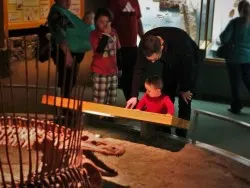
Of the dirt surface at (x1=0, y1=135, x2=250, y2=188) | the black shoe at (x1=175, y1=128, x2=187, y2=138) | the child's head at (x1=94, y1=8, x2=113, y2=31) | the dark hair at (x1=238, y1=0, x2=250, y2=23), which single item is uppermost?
the dark hair at (x1=238, y1=0, x2=250, y2=23)

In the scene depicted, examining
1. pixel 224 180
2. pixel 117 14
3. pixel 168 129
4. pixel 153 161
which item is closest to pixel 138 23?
pixel 117 14

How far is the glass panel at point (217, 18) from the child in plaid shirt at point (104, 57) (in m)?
2.17

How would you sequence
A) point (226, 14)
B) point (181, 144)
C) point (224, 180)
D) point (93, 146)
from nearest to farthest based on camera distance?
point (93, 146) → point (224, 180) → point (181, 144) → point (226, 14)

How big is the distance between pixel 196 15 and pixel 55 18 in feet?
8.33

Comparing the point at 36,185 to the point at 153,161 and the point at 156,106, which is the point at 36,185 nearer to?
the point at 153,161

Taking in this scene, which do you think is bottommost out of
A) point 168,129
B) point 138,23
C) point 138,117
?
point 168,129

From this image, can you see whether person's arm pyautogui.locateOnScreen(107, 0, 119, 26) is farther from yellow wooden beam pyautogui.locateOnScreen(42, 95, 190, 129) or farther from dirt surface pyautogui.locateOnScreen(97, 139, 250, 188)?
dirt surface pyautogui.locateOnScreen(97, 139, 250, 188)

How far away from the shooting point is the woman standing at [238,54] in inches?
242

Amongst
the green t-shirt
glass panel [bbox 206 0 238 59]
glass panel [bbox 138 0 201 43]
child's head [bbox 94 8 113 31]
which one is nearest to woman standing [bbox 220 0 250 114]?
glass panel [bbox 206 0 238 59]

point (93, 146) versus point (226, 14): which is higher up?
point (226, 14)

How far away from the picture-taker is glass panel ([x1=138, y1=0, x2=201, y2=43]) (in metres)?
6.65

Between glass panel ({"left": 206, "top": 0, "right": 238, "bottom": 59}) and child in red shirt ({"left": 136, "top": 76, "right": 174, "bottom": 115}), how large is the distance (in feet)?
8.84

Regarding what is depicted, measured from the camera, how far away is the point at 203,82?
6.88 metres

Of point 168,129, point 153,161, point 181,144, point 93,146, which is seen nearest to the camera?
point 93,146
